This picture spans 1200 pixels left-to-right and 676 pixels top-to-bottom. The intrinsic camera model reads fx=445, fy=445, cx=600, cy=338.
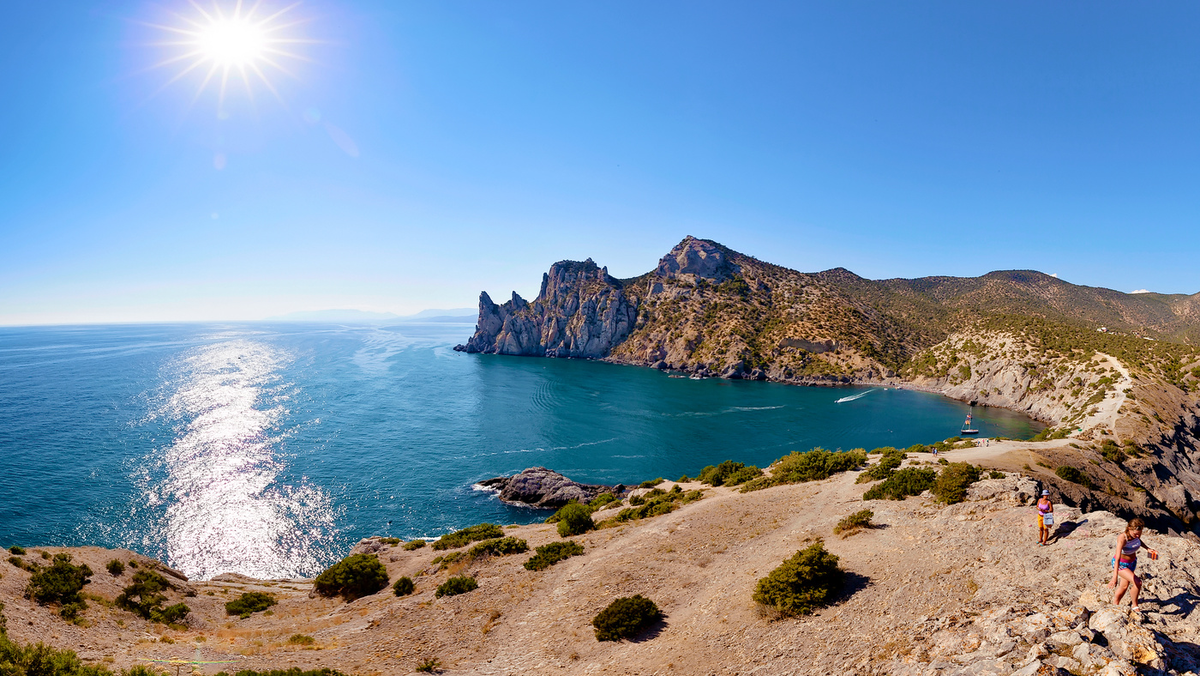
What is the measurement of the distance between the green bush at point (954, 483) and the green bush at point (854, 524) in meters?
3.86

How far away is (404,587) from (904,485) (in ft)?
87.9

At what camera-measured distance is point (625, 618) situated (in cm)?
1496

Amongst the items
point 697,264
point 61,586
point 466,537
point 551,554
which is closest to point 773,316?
point 697,264

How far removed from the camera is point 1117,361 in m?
72.6

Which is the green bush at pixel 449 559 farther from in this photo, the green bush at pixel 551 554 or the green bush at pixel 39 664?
the green bush at pixel 39 664

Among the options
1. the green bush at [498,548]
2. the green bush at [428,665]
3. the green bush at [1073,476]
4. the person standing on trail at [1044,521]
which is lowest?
the green bush at [498,548]

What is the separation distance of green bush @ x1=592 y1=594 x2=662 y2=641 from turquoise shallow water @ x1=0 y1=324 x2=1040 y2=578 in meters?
32.3

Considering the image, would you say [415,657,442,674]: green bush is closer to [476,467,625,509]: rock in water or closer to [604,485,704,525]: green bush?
[604,485,704,525]: green bush

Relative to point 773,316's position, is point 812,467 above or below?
below

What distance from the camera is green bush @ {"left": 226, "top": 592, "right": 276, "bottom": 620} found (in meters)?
22.5

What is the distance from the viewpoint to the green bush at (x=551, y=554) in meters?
22.3

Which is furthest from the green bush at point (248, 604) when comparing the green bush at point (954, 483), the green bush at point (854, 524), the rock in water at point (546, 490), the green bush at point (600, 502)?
the green bush at point (954, 483)

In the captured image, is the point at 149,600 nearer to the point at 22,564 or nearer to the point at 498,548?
the point at 22,564

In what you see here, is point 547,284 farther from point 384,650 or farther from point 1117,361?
point 384,650
